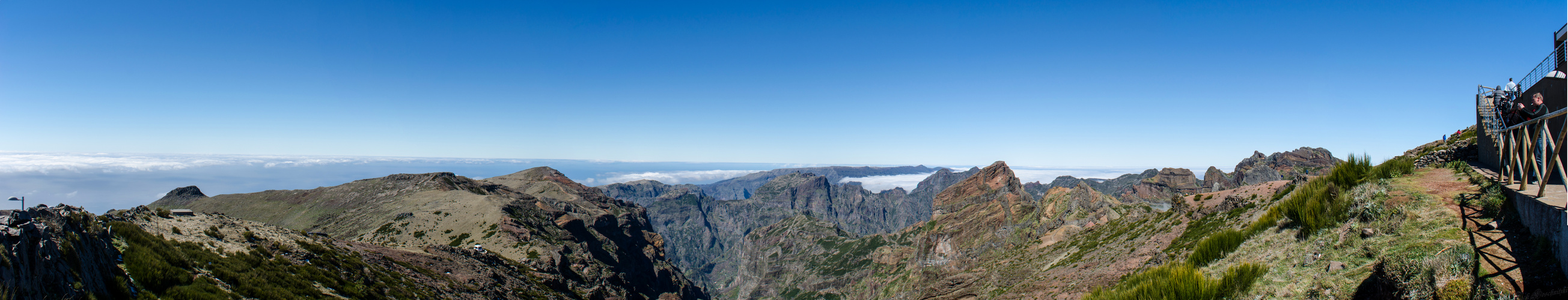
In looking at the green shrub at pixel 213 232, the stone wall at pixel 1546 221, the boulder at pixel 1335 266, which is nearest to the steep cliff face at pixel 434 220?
the green shrub at pixel 213 232

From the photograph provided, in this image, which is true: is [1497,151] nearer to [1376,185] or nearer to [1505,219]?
[1376,185]

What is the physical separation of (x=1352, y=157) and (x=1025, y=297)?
51.2 feet

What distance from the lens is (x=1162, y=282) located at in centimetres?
1428

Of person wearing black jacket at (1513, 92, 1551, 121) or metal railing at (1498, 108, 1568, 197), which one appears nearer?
metal railing at (1498, 108, 1568, 197)

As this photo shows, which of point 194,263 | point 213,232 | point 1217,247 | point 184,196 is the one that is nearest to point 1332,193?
point 1217,247

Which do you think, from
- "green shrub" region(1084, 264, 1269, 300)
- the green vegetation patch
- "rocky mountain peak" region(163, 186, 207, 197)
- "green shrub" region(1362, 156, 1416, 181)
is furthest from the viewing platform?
"rocky mountain peak" region(163, 186, 207, 197)

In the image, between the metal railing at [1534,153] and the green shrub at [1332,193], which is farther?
the green shrub at [1332,193]

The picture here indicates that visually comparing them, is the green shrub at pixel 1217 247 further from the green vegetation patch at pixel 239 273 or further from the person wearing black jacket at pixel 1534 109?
the green vegetation patch at pixel 239 273

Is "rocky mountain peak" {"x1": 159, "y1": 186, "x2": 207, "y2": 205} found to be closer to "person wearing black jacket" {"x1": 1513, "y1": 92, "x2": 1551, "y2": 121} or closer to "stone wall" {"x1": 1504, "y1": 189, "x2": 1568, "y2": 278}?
"stone wall" {"x1": 1504, "y1": 189, "x2": 1568, "y2": 278}

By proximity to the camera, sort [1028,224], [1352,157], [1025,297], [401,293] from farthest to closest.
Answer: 1. [1028,224]
2. [401,293]
3. [1025,297]
4. [1352,157]

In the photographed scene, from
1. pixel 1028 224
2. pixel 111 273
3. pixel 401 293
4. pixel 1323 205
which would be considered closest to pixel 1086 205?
pixel 1028 224

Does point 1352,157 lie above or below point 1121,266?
above

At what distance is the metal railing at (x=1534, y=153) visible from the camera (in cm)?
996

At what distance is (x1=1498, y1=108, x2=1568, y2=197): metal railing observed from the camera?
996 cm
